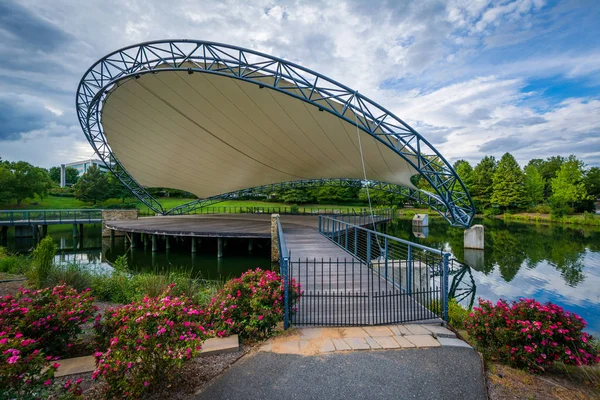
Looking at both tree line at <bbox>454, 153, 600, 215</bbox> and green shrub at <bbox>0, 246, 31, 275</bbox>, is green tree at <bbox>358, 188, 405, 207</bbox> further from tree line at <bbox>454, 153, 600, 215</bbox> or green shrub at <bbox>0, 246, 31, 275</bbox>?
green shrub at <bbox>0, 246, 31, 275</bbox>

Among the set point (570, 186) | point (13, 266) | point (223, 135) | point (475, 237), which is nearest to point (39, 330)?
point (13, 266)

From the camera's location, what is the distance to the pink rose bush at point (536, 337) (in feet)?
9.37

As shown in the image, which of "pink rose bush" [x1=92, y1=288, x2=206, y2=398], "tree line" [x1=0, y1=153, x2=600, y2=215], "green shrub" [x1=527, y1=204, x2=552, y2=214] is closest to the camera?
"pink rose bush" [x1=92, y1=288, x2=206, y2=398]

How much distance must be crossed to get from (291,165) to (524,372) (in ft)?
57.6

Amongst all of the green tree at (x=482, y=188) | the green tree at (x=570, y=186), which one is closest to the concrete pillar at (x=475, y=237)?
the green tree at (x=570, y=186)

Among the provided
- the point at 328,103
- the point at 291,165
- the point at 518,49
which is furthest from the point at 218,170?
the point at 518,49

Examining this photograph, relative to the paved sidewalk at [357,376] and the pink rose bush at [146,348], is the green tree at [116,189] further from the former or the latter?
the paved sidewalk at [357,376]

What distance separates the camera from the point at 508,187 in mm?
38656

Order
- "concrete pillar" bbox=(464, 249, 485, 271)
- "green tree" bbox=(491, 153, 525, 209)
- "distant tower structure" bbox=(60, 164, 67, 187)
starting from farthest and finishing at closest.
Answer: "distant tower structure" bbox=(60, 164, 67, 187) → "green tree" bbox=(491, 153, 525, 209) → "concrete pillar" bbox=(464, 249, 485, 271)

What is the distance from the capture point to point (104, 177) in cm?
3956

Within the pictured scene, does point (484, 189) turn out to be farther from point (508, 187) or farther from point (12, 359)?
point (12, 359)

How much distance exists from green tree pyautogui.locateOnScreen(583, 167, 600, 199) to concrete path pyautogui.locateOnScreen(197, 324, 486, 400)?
52.5 metres

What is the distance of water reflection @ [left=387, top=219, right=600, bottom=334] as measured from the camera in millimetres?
7909

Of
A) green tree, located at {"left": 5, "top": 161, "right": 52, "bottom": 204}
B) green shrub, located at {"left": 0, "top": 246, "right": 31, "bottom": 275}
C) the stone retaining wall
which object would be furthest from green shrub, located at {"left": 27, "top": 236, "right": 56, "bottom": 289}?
green tree, located at {"left": 5, "top": 161, "right": 52, "bottom": 204}
